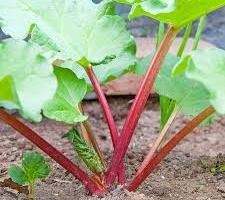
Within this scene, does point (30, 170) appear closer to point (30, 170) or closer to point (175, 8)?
point (30, 170)

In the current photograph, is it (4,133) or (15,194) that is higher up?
(15,194)

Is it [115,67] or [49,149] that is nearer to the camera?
[49,149]

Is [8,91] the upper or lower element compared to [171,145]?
upper

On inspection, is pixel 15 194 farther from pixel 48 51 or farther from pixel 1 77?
pixel 1 77

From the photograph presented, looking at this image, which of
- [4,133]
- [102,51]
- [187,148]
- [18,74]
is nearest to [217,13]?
[187,148]

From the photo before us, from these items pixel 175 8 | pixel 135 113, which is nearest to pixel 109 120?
pixel 135 113

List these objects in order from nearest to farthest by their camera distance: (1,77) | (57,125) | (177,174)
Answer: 1. (1,77)
2. (177,174)
3. (57,125)
